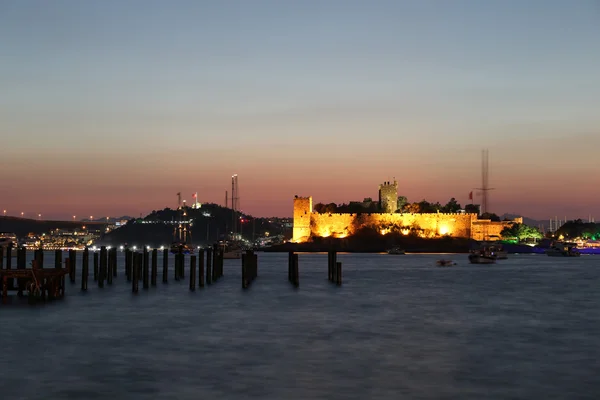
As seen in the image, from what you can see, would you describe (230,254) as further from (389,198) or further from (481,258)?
(389,198)

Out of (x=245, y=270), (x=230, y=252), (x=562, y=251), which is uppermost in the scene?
(x=562, y=251)

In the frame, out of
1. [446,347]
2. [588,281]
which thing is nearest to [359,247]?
[588,281]

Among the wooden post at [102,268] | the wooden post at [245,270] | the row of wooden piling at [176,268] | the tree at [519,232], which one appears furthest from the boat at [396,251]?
the wooden post at [102,268]

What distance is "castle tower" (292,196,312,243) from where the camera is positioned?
14312 cm

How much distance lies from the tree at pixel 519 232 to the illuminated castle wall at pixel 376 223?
10.4 metres

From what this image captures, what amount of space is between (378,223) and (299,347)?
393 ft

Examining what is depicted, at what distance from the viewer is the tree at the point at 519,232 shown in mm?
154250

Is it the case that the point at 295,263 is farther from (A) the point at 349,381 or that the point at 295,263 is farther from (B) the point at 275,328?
(A) the point at 349,381

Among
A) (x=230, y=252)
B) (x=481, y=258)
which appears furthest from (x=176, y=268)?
(x=230, y=252)

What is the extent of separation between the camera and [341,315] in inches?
1430

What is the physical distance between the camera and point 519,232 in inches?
6196

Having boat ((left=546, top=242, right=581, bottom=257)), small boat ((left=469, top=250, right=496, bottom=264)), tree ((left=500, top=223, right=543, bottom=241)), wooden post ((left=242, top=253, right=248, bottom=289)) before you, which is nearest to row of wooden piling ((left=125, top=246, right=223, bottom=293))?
wooden post ((left=242, top=253, right=248, bottom=289))

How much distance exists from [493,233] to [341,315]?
120145 millimetres

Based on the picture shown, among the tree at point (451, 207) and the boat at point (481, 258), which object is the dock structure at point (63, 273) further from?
the tree at point (451, 207)
